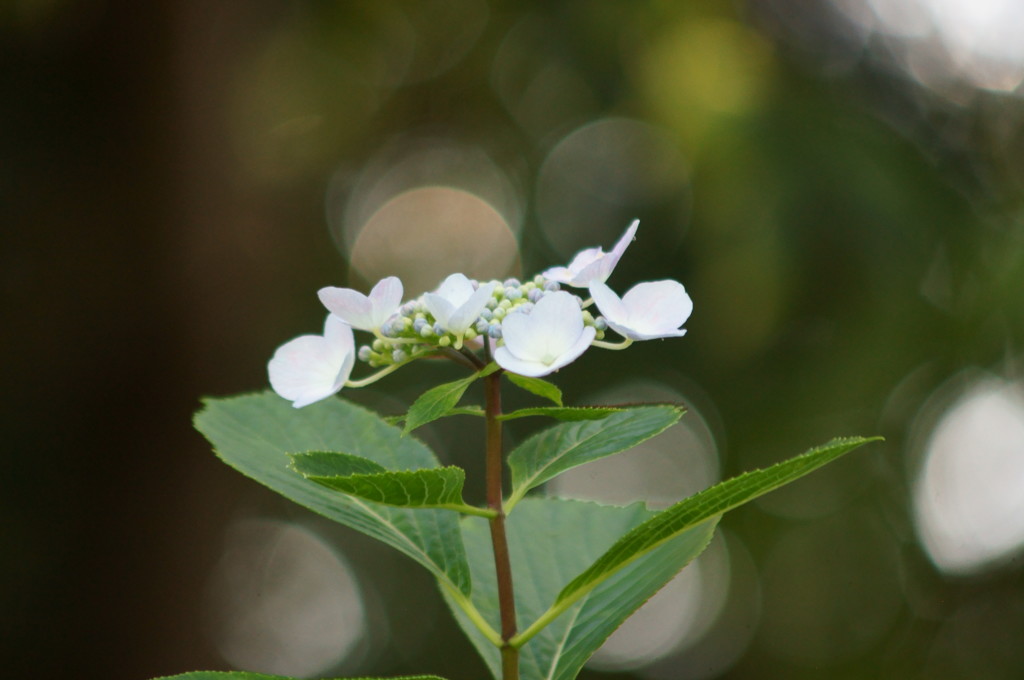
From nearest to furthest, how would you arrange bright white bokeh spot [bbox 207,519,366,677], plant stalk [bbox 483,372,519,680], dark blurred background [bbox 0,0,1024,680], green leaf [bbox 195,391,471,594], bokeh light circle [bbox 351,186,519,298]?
plant stalk [bbox 483,372,519,680]
green leaf [bbox 195,391,471,594]
dark blurred background [bbox 0,0,1024,680]
bright white bokeh spot [bbox 207,519,366,677]
bokeh light circle [bbox 351,186,519,298]

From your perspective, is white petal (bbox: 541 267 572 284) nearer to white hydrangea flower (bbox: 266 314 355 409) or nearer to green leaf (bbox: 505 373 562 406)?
green leaf (bbox: 505 373 562 406)

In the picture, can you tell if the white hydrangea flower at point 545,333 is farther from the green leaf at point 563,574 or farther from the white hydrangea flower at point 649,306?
the green leaf at point 563,574

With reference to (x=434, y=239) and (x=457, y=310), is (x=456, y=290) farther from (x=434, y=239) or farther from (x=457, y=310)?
(x=434, y=239)

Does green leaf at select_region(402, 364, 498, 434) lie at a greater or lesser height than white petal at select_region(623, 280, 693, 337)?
lesser

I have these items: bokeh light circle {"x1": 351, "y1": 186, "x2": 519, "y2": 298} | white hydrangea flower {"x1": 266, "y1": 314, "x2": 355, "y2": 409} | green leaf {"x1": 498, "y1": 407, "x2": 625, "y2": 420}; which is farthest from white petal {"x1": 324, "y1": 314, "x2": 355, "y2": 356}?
bokeh light circle {"x1": 351, "y1": 186, "x2": 519, "y2": 298}

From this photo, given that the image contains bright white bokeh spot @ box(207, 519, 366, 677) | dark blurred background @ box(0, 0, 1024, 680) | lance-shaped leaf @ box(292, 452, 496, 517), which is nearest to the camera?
lance-shaped leaf @ box(292, 452, 496, 517)

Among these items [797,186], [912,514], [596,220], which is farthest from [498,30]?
[912,514]

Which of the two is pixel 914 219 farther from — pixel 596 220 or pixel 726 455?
pixel 596 220
